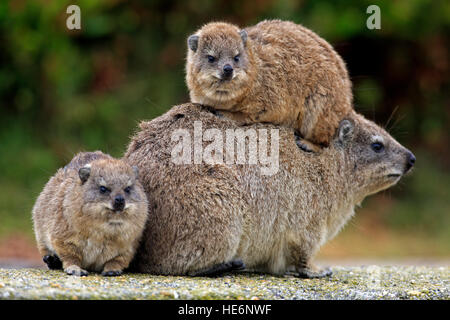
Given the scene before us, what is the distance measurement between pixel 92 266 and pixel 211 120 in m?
2.92

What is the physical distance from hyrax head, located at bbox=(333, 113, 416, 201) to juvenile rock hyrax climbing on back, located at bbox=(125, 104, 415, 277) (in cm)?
2

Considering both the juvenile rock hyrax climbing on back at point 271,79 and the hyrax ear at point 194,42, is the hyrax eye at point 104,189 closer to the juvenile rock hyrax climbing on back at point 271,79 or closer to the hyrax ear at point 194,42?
the juvenile rock hyrax climbing on back at point 271,79

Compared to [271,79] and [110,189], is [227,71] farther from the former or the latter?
[110,189]

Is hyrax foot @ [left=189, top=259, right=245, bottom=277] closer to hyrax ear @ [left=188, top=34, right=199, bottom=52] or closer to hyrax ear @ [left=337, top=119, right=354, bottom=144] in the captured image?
hyrax ear @ [left=337, top=119, right=354, bottom=144]

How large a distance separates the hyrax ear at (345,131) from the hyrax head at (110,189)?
12.6ft

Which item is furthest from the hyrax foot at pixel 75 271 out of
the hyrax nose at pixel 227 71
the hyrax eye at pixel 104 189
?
the hyrax nose at pixel 227 71

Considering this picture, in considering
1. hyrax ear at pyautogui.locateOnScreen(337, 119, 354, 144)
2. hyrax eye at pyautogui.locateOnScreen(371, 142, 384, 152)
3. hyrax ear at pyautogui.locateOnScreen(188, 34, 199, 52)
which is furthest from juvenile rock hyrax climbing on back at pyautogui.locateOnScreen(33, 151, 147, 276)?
hyrax eye at pyautogui.locateOnScreen(371, 142, 384, 152)

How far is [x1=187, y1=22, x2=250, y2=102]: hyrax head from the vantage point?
37.1ft

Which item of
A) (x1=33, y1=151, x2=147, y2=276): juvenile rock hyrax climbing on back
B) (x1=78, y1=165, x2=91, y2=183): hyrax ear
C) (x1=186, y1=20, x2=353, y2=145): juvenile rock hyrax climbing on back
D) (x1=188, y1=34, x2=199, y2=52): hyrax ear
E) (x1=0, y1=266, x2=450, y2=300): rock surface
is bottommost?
(x1=0, y1=266, x2=450, y2=300): rock surface

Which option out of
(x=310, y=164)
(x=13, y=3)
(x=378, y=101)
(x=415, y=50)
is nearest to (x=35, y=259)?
(x=13, y=3)

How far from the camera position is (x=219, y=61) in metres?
11.6

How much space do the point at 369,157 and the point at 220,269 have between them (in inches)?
141

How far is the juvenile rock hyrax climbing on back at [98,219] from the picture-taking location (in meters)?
9.68

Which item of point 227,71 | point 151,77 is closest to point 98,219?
point 227,71
